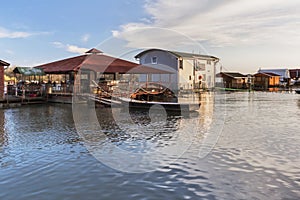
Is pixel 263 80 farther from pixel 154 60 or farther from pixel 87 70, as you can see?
pixel 87 70

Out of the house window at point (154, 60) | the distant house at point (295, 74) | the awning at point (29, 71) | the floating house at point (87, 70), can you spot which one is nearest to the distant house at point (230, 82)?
the house window at point (154, 60)

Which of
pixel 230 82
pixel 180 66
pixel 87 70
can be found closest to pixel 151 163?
pixel 87 70

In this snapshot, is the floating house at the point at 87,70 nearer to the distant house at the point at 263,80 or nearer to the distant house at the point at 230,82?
the distant house at the point at 230,82

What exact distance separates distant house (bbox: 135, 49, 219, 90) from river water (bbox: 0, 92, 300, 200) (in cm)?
2277

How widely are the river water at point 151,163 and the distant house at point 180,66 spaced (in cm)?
2277

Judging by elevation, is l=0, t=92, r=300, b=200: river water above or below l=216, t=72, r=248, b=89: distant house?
below

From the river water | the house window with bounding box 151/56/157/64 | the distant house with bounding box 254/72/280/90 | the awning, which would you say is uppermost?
the house window with bounding box 151/56/157/64

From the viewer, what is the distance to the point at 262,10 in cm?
1566

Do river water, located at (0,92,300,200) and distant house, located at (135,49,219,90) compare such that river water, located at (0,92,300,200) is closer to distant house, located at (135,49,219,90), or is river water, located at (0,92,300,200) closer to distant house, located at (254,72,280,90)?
distant house, located at (135,49,219,90)

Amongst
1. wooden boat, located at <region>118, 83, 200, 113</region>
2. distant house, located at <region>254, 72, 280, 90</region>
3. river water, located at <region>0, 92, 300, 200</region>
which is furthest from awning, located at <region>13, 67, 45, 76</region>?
distant house, located at <region>254, 72, 280, 90</region>

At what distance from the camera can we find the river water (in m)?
4.55

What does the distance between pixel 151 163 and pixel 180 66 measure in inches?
1143

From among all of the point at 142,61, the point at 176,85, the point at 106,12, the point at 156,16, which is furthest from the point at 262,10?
the point at 142,61

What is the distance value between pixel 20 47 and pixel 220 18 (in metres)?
15.7
